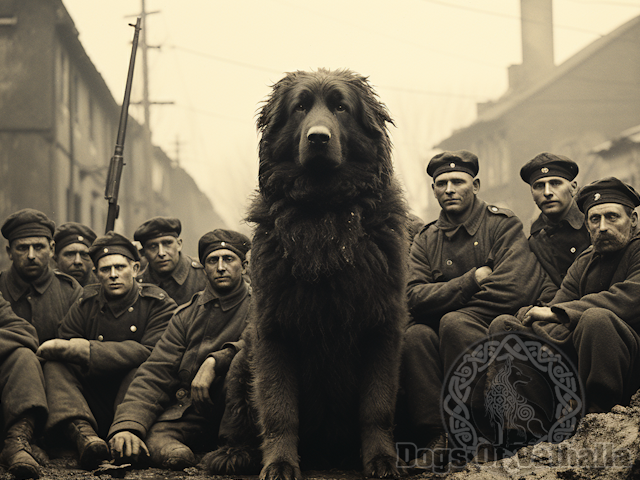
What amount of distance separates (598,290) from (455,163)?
1.39 meters

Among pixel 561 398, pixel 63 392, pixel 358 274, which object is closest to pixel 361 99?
pixel 358 274

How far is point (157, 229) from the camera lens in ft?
21.5

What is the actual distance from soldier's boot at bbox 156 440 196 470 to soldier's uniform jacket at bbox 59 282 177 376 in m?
0.90

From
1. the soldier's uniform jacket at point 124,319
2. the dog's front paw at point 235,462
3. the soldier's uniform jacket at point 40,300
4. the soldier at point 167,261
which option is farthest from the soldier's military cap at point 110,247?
the dog's front paw at point 235,462

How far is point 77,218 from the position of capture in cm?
2069

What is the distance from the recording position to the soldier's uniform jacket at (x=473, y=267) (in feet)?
14.4

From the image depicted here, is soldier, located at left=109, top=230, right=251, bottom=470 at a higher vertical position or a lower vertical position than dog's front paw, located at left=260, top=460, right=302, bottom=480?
higher

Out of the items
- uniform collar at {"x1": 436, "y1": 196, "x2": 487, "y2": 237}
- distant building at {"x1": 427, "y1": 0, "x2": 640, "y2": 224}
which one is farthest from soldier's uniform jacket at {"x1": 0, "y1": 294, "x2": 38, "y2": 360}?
distant building at {"x1": 427, "y1": 0, "x2": 640, "y2": 224}

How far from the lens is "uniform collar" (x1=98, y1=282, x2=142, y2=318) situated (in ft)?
17.7

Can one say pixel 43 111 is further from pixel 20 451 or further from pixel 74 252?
pixel 20 451

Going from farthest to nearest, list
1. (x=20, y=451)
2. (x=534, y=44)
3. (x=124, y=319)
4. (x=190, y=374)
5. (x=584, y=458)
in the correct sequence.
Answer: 1. (x=534, y=44)
2. (x=124, y=319)
3. (x=190, y=374)
4. (x=20, y=451)
5. (x=584, y=458)

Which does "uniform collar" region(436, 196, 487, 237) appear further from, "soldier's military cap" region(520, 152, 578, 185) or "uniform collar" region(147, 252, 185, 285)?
"uniform collar" region(147, 252, 185, 285)

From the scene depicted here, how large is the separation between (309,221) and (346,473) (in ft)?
4.87

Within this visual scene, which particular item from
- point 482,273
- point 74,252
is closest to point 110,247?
point 74,252
